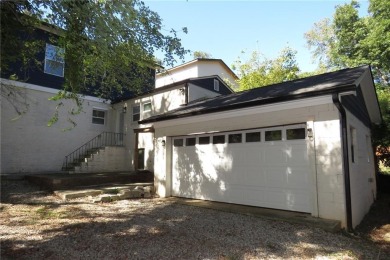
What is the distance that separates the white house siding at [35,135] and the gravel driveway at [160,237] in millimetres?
6483

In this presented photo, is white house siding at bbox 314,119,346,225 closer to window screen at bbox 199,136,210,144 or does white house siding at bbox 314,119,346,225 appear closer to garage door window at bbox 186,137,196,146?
window screen at bbox 199,136,210,144

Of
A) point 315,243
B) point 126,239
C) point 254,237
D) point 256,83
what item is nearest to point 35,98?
point 126,239

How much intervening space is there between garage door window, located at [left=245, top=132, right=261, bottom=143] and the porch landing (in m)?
6.77

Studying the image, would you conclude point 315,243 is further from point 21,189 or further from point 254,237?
point 21,189

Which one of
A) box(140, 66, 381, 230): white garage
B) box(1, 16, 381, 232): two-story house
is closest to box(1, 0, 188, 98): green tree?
box(1, 16, 381, 232): two-story house

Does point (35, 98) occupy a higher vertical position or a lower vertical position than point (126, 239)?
higher

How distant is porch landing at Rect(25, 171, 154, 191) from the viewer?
9.97 metres

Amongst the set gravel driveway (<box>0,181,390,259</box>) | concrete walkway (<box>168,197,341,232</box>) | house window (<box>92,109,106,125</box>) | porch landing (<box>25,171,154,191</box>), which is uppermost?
house window (<box>92,109,106,125</box>)

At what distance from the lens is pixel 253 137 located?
298 inches

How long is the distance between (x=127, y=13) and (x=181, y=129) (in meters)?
4.52

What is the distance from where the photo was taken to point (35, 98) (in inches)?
538

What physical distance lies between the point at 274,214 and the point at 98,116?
44.0 ft

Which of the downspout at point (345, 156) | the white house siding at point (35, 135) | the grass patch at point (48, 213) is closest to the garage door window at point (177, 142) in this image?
the grass patch at point (48, 213)

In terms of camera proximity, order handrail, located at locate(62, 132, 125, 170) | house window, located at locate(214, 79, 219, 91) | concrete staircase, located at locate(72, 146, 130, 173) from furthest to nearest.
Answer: house window, located at locate(214, 79, 219, 91) < handrail, located at locate(62, 132, 125, 170) < concrete staircase, located at locate(72, 146, 130, 173)
